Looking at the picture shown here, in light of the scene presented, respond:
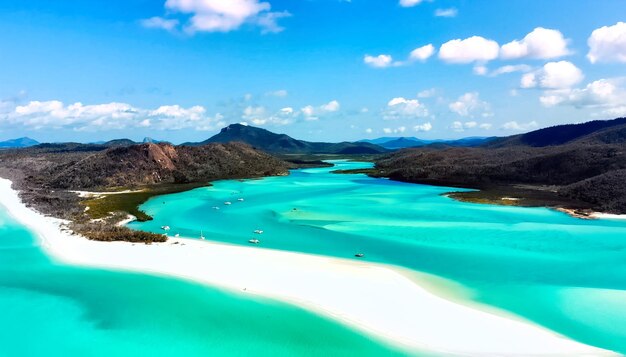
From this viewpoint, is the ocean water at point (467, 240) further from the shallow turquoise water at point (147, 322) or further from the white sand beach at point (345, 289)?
the shallow turquoise water at point (147, 322)

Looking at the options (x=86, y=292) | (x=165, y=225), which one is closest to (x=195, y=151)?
(x=165, y=225)

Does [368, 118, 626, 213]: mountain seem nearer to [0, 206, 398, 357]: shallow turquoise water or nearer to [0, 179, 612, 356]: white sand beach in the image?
[0, 179, 612, 356]: white sand beach

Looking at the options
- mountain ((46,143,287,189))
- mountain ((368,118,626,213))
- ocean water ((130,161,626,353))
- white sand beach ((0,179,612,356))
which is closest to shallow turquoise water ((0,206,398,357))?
white sand beach ((0,179,612,356))

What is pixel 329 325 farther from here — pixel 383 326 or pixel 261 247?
pixel 261 247

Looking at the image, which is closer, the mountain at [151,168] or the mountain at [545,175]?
the mountain at [545,175]

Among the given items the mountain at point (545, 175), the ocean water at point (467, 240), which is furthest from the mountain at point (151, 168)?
the mountain at point (545, 175)

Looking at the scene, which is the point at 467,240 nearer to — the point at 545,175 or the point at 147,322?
the point at 147,322

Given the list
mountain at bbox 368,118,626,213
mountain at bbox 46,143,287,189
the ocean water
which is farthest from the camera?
mountain at bbox 46,143,287,189
